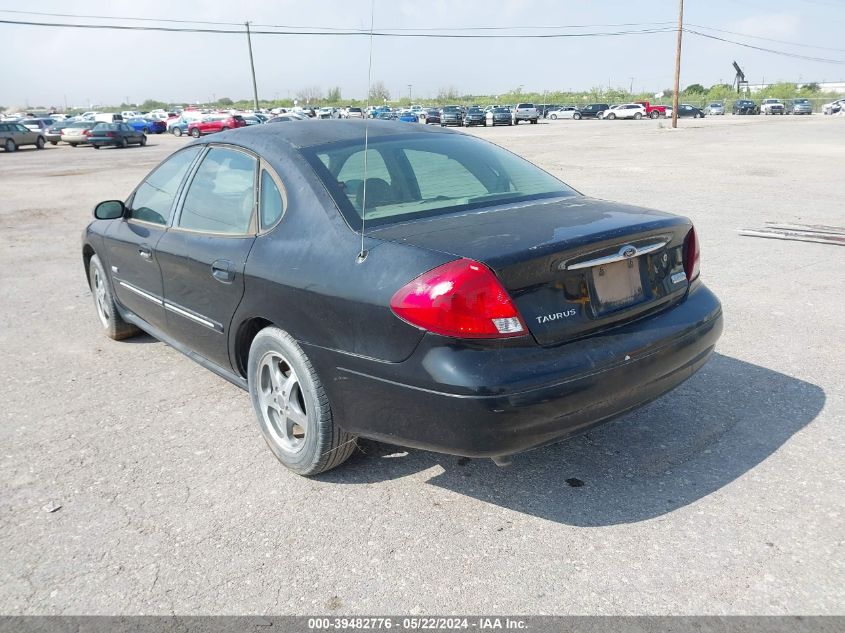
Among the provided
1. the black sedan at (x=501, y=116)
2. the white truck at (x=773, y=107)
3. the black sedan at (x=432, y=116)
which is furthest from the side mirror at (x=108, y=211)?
the white truck at (x=773, y=107)

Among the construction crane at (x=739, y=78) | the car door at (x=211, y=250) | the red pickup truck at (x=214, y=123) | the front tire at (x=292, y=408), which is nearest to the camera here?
the front tire at (x=292, y=408)

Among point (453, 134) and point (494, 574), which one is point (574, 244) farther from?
point (453, 134)

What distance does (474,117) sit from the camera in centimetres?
5388

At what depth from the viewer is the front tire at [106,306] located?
205 inches

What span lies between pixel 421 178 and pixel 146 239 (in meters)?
1.89

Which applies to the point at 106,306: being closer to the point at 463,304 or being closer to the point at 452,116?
the point at 463,304

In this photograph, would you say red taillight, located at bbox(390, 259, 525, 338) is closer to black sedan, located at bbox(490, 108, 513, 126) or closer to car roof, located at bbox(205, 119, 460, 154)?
car roof, located at bbox(205, 119, 460, 154)

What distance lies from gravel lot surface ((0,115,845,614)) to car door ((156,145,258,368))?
54 cm

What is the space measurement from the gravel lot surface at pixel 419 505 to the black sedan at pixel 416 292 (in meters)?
0.36

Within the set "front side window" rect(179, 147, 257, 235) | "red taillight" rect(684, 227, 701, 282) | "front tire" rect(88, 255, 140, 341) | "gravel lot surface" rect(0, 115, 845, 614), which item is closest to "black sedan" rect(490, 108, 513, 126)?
"gravel lot surface" rect(0, 115, 845, 614)

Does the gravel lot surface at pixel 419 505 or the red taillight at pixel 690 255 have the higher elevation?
the red taillight at pixel 690 255

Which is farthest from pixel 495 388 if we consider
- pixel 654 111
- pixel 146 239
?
pixel 654 111

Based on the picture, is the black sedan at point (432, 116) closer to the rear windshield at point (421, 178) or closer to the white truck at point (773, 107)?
the white truck at point (773, 107)

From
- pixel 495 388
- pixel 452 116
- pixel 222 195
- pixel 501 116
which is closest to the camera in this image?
pixel 495 388
